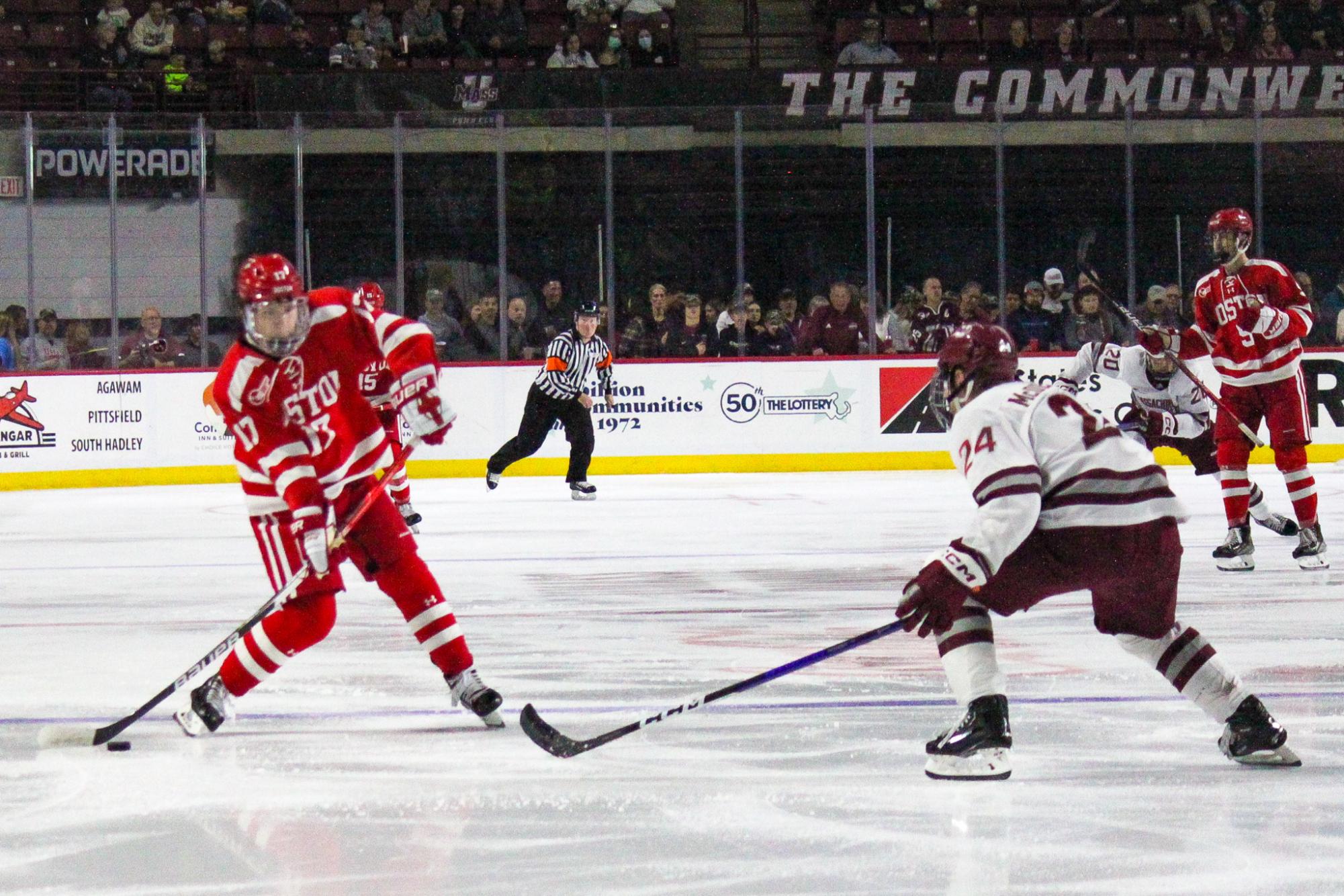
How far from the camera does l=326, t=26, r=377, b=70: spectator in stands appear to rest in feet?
45.3

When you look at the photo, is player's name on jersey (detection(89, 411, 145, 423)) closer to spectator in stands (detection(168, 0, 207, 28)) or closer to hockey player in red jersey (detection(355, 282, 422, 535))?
hockey player in red jersey (detection(355, 282, 422, 535))

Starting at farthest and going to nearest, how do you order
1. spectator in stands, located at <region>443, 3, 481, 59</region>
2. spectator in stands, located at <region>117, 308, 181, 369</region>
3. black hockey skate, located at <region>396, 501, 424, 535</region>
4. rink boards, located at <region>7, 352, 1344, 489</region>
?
spectator in stands, located at <region>443, 3, 481, 59</region>
rink boards, located at <region>7, 352, 1344, 489</region>
spectator in stands, located at <region>117, 308, 181, 369</region>
black hockey skate, located at <region>396, 501, 424, 535</region>

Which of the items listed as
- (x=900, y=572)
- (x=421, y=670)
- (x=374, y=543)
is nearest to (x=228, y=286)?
(x=900, y=572)

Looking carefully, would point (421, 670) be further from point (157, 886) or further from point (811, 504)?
point (811, 504)

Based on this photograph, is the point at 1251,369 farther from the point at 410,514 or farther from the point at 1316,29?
the point at 1316,29

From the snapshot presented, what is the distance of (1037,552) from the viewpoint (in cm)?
313

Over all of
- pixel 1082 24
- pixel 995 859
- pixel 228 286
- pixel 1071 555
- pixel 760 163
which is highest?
pixel 1082 24

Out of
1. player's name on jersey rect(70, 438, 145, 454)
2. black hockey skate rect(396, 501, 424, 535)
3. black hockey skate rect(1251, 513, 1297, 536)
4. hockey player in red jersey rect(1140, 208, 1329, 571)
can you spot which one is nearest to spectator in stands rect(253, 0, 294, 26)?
player's name on jersey rect(70, 438, 145, 454)

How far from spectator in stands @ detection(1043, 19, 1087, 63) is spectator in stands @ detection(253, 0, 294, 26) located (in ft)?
20.5

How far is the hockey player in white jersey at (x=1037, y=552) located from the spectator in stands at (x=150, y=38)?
11732 millimetres

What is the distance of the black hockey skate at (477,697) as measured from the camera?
3.77 metres

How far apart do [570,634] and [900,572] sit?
1854 mm

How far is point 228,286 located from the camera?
471 inches

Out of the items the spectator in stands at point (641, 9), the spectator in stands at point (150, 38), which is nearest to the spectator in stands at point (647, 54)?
the spectator in stands at point (641, 9)
